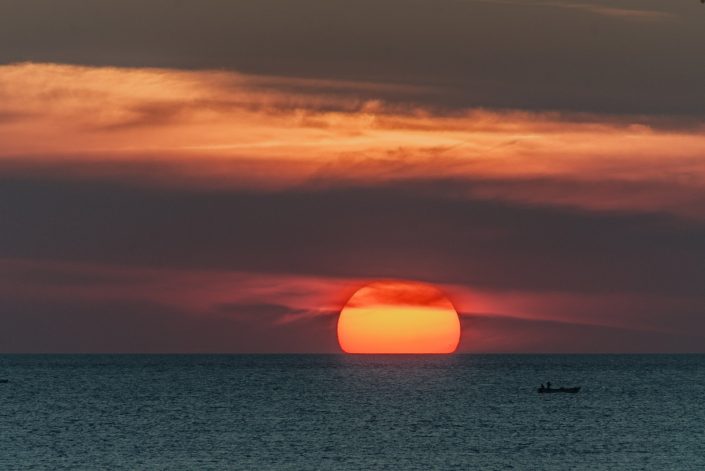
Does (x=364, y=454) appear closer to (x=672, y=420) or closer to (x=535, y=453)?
(x=535, y=453)

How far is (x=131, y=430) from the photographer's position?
139 metres

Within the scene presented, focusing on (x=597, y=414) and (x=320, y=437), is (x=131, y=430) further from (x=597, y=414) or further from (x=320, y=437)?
(x=597, y=414)

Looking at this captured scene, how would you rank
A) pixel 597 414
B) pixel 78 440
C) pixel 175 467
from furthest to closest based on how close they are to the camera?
1. pixel 597 414
2. pixel 78 440
3. pixel 175 467

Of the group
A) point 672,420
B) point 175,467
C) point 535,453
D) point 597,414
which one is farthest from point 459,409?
point 175,467

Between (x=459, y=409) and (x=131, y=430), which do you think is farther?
(x=459, y=409)

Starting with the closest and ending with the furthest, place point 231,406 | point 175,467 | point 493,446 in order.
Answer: point 175,467
point 493,446
point 231,406

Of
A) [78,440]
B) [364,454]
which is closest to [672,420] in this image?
[364,454]

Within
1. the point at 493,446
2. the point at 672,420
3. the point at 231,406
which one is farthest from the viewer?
the point at 231,406

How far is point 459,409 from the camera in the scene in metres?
171

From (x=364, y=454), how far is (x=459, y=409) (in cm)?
6044

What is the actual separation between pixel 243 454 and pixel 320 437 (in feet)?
56.4

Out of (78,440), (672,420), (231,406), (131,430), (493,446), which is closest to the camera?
(493,446)

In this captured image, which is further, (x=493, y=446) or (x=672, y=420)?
(x=672, y=420)

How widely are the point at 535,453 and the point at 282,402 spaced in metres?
81.5
